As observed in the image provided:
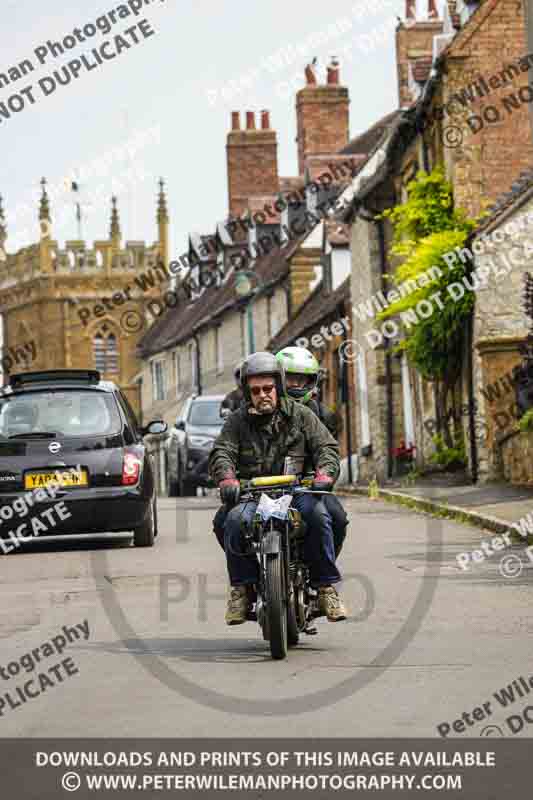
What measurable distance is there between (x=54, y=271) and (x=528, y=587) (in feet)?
316

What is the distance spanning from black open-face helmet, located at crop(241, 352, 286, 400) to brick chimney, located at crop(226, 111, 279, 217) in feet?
177

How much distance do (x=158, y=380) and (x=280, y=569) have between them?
72.2 m

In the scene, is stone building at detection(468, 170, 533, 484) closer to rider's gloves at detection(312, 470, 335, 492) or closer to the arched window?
rider's gloves at detection(312, 470, 335, 492)

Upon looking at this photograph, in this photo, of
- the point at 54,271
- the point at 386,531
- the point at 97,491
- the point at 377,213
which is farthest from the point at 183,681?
the point at 54,271

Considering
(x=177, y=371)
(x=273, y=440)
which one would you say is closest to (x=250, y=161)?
(x=177, y=371)

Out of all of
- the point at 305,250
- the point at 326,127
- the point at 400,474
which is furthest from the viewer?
the point at 326,127

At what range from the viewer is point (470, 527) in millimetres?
18844

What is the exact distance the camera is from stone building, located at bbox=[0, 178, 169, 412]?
347ft

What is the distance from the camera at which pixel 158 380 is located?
8094 cm

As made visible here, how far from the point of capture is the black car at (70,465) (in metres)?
16.6

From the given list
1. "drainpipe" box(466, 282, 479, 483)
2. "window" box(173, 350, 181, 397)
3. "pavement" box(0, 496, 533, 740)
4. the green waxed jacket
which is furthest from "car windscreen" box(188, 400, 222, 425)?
"window" box(173, 350, 181, 397)

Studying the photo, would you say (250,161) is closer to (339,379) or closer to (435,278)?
(339,379)

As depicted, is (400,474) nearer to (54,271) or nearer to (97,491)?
(97,491)
